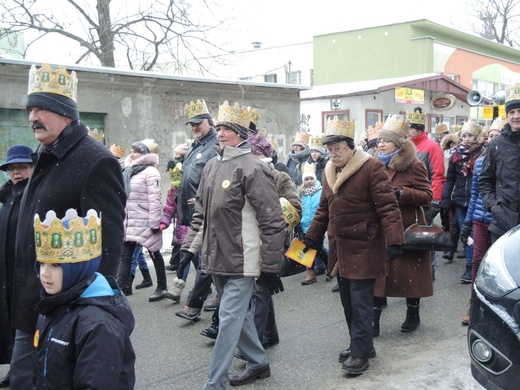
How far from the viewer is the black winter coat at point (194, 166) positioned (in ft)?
21.3

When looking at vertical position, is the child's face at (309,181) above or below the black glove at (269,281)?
above

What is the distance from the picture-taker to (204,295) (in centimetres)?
629

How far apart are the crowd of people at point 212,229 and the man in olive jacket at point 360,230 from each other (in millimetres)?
11

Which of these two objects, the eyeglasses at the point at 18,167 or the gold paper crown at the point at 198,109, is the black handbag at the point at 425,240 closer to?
the gold paper crown at the point at 198,109

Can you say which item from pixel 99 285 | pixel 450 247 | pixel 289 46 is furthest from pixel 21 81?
pixel 289 46

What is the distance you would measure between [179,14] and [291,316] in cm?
1583

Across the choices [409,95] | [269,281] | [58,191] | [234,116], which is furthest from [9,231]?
[409,95]

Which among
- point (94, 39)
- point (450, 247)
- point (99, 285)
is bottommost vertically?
point (450, 247)

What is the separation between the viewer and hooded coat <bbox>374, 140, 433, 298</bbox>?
578 centimetres

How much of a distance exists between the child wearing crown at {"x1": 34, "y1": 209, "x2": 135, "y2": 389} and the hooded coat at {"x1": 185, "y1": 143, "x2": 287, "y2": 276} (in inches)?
69.0

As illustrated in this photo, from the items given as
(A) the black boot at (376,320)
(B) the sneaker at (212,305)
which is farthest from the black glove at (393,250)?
(B) the sneaker at (212,305)

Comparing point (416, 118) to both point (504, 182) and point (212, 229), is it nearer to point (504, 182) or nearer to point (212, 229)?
point (504, 182)

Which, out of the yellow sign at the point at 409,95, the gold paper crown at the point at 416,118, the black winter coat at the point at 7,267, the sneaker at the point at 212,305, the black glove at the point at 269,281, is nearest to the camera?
the black winter coat at the point at 7,267

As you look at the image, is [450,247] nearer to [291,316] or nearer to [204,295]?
[291,316]
